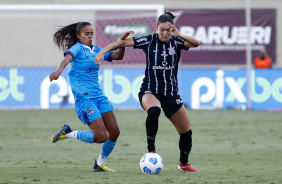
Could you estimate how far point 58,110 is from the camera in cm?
2159

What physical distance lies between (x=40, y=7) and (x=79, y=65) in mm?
12214

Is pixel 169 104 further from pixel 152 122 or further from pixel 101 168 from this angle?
pixel 101 168

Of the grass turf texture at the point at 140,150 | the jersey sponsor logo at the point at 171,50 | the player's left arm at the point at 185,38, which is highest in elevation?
the player's left arm at the point at 185,38

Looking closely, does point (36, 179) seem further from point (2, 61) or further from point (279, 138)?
point (2, 61)

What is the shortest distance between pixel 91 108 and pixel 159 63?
3.68 feet

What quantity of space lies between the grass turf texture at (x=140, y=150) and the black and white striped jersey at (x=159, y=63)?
113 cm

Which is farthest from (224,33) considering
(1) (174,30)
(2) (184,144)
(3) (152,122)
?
(3) (152,122)

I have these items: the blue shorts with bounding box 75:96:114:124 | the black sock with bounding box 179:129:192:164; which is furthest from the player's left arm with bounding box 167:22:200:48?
the blue shorts with bounding box 75:96:114:124

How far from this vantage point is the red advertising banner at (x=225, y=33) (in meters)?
30.1

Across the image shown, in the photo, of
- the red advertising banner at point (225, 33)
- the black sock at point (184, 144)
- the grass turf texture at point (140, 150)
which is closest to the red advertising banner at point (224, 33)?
the red advertising banner at point (225, 33)

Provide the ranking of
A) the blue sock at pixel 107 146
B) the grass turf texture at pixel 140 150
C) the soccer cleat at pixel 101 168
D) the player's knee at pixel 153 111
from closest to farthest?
the grass turf texture at pixel 140 150
the player's knee at pixel 153 111
the soccer cleat at pixel 101 168
the blue sock at pixel 107 146

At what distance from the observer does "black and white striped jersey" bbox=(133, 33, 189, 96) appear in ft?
28.7

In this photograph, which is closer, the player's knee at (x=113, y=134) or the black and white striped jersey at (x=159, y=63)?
the black and white striped jersey at (x=159, y=63)

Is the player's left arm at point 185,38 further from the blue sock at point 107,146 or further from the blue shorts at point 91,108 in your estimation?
the blue sock at point 107,146
